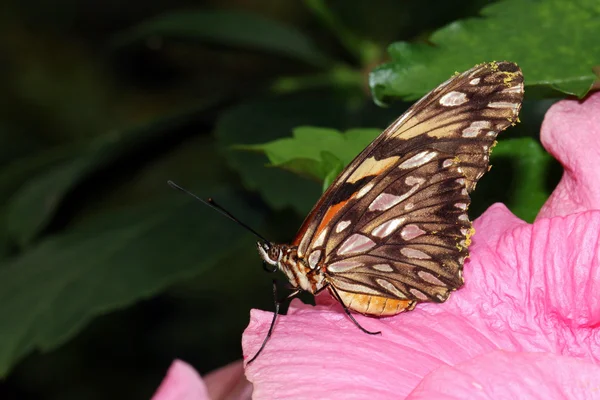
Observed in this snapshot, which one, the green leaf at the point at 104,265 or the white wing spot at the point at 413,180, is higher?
the white wing spot at the point at 413,180

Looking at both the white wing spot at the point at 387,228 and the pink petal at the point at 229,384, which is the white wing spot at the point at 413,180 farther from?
the pink petal at the point at 229,384

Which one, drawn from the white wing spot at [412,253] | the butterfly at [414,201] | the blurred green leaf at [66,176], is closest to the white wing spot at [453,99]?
the butterfly at [414,201]

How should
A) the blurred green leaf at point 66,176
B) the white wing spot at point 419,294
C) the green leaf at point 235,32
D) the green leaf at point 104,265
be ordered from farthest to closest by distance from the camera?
the green leaf at point 235,32, the blurred green leaf at point 66,176, the green leaf at point 104,265, the white wing spot at point 419,294

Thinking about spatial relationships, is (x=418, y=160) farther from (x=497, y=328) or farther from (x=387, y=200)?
(x=497, y=328)

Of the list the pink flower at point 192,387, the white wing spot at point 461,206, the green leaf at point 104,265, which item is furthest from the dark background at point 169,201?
the pink flower at point 192,387

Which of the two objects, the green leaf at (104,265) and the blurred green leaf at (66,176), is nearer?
the green leaf at (104,265)

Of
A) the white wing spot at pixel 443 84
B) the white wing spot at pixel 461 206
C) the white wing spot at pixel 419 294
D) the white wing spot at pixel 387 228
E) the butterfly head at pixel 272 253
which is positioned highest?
the white wing spot at pixel 443 84

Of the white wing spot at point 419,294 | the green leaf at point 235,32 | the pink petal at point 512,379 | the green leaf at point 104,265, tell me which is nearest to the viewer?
the pink petal at point 512,379

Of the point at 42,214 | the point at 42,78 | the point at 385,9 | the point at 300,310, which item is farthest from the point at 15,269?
the point at 42,78
